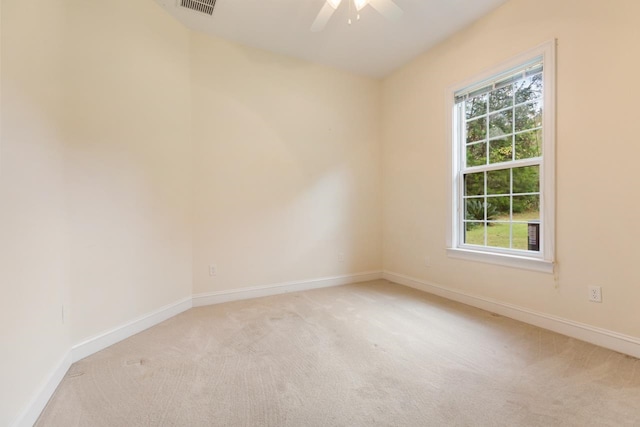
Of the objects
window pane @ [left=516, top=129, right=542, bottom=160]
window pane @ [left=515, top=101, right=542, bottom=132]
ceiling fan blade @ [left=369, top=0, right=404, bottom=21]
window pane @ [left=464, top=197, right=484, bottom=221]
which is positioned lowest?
window pane @ [left=464, top=197, right=484, bottom=221]

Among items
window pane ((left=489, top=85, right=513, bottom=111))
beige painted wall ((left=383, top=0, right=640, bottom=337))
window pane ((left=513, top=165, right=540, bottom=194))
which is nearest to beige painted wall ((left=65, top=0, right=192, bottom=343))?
beige painted wall ((left=383, top=0, right=640, bottom=337))

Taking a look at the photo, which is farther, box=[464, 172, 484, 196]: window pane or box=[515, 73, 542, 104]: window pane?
box=[464, 172, 484, 196]: window pane

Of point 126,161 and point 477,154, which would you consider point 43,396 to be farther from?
point 477,154

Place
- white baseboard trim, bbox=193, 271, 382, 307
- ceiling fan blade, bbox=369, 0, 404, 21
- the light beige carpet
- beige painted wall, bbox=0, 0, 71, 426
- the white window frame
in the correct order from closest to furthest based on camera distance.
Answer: beige painted wall, bbox=0, 0, 71, 426 → the light beige carpet → ceiling fan blade, bbox=369, 0, 404, 21 → the white window frame → white baseboard trim, bbox=193, 271, 382, 307

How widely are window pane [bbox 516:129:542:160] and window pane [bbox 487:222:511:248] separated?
0.67 metres

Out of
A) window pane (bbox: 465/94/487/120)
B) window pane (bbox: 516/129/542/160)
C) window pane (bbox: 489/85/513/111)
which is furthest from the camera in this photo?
window pane (bbox: 465/94/487/120)

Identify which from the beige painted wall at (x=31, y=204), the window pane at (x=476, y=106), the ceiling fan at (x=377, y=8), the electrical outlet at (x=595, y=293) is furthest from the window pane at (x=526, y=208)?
the beige painted wall at (x=31, y=204)

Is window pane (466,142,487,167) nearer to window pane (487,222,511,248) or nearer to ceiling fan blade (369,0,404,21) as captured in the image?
window pane (487,222,511,248)

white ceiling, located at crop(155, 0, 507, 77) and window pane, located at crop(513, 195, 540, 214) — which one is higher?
white ceiling, located at crop(155, 0, 507, 77)

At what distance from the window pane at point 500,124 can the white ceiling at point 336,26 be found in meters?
0.99

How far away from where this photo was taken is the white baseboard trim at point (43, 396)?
1.28 meters

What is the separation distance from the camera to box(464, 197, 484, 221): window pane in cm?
297

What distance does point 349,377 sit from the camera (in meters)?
1.68

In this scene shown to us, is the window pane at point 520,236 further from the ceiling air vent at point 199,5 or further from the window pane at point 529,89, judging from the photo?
the ceiling air vent at point 199,5
